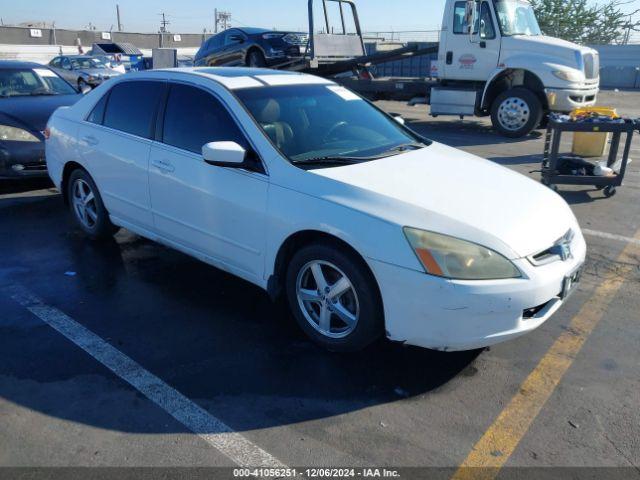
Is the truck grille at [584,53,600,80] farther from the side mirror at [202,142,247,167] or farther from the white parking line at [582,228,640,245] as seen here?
the side mirror at [202,142,247,167]

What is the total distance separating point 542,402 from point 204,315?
88.6 inches

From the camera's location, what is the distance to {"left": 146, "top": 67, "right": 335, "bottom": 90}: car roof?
421 cm

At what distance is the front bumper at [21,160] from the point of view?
6.92 m

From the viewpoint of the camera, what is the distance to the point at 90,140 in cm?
509

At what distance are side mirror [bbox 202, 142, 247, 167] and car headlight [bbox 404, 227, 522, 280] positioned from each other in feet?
4.11

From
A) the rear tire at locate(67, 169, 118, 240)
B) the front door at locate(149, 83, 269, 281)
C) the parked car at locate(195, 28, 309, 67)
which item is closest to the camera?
the front door at locate(149, 83, 269, 281)

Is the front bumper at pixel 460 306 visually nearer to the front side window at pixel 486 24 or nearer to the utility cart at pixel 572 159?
the utility cart at pixel 572 159

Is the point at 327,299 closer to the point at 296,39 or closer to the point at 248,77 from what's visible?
the point at 248,77

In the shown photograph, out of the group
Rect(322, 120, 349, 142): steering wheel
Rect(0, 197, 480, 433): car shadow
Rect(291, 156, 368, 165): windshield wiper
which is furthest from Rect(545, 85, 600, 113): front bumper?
Rect(0, 197, 480, 433): car shadow

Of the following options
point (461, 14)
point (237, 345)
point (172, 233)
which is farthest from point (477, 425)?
point (461, 14)

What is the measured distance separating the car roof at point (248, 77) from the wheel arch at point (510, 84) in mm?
8000

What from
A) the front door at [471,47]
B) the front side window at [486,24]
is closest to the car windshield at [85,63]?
the front door at [471,47]

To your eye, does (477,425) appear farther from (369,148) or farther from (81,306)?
(81,306)

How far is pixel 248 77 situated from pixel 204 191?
101cm
